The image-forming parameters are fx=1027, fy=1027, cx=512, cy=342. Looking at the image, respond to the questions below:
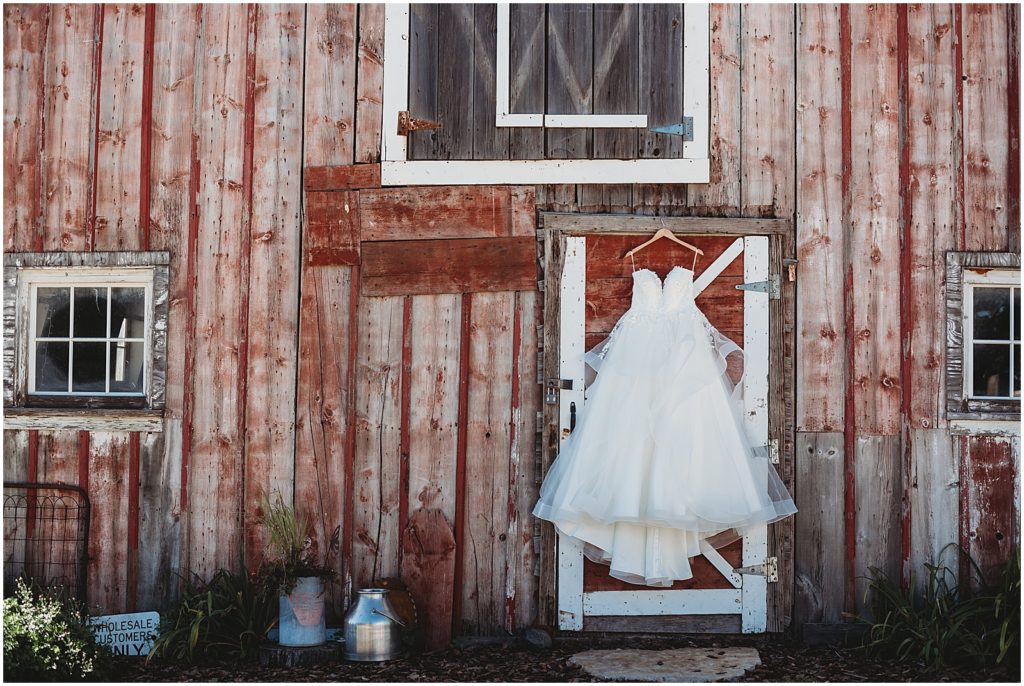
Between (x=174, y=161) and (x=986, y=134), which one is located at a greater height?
(x=986, y=134)

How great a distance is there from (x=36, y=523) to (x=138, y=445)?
0.68 m

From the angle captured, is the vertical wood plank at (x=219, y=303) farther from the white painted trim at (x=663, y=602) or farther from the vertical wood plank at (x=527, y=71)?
the white painted trim at (x=663, y=602)

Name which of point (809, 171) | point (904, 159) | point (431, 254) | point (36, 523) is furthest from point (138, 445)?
point (904, 159)

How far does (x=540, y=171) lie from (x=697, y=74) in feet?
3.13

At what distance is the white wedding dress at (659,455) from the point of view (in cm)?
486

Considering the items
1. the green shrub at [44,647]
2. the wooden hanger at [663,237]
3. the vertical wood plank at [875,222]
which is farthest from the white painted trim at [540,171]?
→ the green shrub at [44,647]

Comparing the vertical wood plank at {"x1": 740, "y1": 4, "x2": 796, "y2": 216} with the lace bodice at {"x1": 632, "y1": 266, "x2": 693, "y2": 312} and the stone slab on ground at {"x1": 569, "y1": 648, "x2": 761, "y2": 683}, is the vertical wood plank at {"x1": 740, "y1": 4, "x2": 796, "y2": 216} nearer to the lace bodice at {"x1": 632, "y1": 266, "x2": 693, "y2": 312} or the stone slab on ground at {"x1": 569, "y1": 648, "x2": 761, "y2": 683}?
the lace bodice at {"x1": 632, "y1": 266, "x2": 693, "y2": 312}

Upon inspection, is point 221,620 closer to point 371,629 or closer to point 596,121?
point 371,629

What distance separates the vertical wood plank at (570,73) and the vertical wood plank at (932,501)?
231 cm

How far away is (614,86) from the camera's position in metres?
5.33

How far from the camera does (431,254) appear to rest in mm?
5352

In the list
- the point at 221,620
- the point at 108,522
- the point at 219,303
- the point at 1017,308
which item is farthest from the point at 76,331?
the point at 1017,308

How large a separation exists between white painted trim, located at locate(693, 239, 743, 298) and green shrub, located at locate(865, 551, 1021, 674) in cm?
170

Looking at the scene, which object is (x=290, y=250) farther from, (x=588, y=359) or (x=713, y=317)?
(x=713, y=317)
